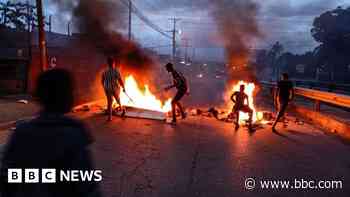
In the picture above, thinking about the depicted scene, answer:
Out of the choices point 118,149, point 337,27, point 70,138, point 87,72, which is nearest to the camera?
point 70,138

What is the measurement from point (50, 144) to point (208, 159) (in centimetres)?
473

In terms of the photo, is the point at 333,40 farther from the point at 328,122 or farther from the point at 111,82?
the point at 111,82

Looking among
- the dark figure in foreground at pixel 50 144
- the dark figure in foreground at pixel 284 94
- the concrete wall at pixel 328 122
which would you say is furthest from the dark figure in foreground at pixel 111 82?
the dark figure in foreground at pixel 50 144

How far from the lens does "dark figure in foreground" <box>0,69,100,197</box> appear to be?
1949 millimetres

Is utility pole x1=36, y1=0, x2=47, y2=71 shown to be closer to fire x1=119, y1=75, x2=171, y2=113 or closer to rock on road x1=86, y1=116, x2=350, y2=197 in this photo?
fire x1=119, y1=75, x2=171, y2=113

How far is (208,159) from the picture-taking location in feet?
21.1

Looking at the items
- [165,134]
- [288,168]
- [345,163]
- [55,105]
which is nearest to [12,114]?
[165,134]

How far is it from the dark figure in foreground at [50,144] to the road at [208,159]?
250 cm

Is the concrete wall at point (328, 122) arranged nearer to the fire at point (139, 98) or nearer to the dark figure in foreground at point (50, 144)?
the fire at point (139, 98)

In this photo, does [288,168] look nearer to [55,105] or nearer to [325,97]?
[55,105]

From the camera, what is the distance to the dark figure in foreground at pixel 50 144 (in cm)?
195

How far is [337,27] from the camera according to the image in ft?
163

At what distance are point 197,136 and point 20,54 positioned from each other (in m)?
13.5

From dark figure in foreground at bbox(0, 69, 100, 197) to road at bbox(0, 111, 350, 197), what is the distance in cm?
250
